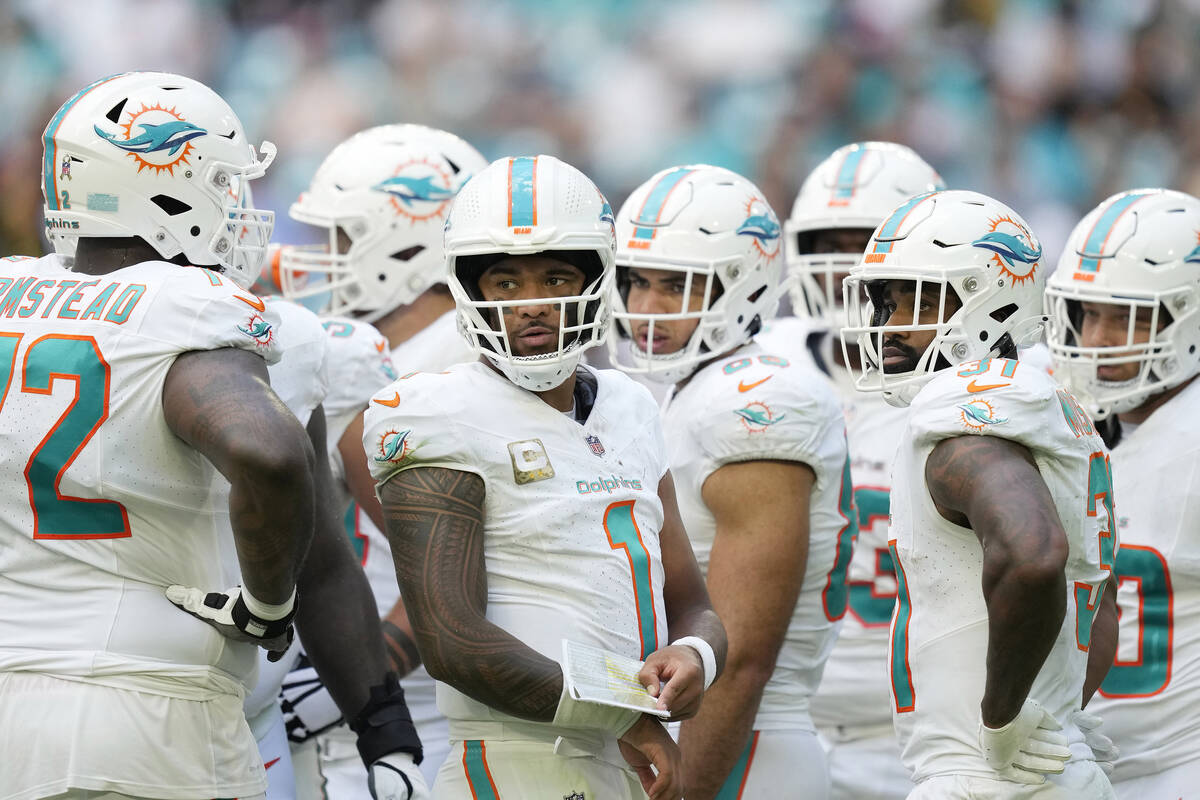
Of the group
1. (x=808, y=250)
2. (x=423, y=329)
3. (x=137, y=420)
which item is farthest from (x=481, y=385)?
(x=808, y=250)

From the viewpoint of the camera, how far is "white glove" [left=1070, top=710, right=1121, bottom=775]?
3334mm

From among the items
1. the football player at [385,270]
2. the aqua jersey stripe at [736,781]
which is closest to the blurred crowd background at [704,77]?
the football player at [385,270]

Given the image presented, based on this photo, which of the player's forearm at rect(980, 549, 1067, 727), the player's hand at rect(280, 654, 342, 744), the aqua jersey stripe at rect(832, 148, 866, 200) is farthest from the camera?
the aqua jersey stripe at rect(832, 148, 866, 200)

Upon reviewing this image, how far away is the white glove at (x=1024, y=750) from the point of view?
10.1 feet

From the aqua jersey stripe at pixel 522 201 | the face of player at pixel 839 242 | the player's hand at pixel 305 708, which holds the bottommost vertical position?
the player's hand at pixel 305 708

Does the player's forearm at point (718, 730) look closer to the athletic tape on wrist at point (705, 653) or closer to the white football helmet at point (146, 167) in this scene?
the athletic tape on wrist at point (705, 653)

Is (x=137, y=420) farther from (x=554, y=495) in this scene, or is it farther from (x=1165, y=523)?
(x=1165, y=523)

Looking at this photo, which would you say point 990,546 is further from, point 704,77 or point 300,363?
point 704,77

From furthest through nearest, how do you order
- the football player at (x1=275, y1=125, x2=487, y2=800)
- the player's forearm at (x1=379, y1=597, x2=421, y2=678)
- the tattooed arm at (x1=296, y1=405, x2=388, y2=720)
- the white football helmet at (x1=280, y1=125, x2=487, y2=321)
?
the white football helmet at (x1=280, y1=125, x2=487, y2=321) < the football player at (x1=275, y1=125, x2=487, y2=800) < the player's forearm at (x1=379, y1=597, x2=421, y2=678) < the tattooed arm at (x1=296, y1=405, x2=388, y2=720)

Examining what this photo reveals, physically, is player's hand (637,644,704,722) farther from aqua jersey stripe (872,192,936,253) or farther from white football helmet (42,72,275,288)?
white football helmet (42,72,275,288)

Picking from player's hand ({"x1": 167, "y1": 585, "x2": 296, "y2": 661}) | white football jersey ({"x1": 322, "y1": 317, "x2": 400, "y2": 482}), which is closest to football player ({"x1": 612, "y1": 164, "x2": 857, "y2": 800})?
white football jersey ({"x1": 322, "y1": 317, "x2": 400, "y2": 482})

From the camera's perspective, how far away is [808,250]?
5.76 meters

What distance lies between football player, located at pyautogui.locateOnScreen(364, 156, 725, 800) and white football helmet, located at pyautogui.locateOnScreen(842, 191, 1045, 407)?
694mm

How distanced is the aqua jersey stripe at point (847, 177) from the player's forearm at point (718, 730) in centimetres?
226
